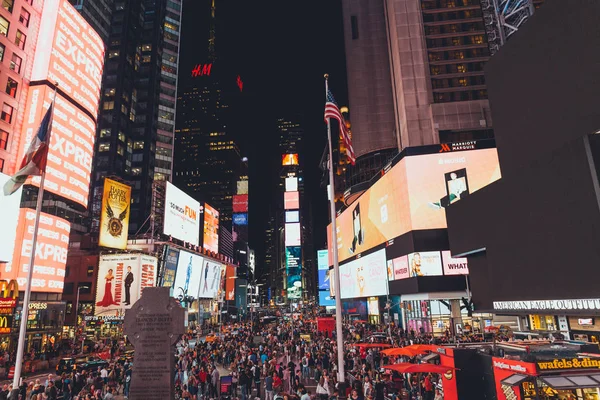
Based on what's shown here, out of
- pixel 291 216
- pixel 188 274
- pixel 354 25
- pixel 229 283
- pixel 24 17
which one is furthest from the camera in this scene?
pixel 291 216

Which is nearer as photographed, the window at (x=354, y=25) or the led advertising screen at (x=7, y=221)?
the led advertising screen at (x=7, y=221)

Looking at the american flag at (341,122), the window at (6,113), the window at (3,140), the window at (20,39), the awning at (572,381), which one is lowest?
the awning at (572,381)

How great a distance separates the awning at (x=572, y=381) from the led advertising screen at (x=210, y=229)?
2851 inches

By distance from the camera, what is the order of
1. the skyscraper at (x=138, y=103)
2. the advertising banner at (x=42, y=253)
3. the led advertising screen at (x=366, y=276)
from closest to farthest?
the advertising banner at (x=42, y=253) < the led advertising screen at (x=366, y=276) < the skyscraper at (x=138, y=103)

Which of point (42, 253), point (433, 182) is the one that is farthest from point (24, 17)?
point (433, 182)

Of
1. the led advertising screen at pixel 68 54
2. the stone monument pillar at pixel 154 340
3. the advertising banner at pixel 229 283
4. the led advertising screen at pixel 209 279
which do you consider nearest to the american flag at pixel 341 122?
the stone monument pillar at pixel 154 340

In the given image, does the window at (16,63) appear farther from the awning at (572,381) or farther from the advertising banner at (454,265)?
the advertising banner at (454,265)

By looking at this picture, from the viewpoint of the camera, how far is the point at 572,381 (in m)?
8.88

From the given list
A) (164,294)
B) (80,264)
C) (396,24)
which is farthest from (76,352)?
(396,24)

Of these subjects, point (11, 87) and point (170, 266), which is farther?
point (170, 266)

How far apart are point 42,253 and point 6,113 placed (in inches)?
529

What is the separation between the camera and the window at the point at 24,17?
37.0 meters

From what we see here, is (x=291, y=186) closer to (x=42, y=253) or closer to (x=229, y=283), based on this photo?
(x=229, y=283)

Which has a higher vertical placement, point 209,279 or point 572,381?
point 209,279
